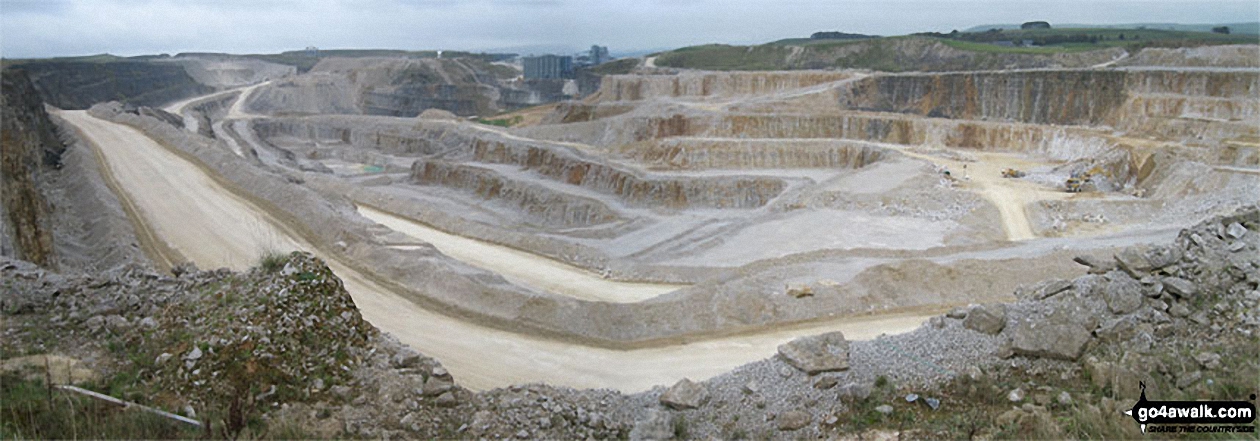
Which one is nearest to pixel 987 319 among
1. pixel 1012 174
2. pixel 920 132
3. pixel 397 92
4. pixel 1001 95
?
pixel 1012 174

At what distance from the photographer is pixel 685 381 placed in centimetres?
1184

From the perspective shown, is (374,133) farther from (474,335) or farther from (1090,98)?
(1090,98)

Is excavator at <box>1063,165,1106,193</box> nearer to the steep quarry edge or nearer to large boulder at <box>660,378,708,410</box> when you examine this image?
the steep quarry edge

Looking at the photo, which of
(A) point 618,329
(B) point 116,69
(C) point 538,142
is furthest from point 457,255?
(B) point 116,69

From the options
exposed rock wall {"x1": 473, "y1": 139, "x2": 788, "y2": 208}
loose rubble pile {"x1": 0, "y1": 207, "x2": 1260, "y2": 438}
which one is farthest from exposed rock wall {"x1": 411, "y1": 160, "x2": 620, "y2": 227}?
loose rubble pile {"x1": 0, "y1": 207, "x2": 1260, "y2": 438}

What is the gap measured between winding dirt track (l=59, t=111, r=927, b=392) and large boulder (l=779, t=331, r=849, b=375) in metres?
4.99

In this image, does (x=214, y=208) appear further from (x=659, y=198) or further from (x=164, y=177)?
(x=659, y=198)

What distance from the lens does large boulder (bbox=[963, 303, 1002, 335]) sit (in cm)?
1179

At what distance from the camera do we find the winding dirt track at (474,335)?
17.0m

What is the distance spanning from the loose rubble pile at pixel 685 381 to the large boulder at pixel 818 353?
1.1 inches

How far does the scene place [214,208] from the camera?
98.0 ft

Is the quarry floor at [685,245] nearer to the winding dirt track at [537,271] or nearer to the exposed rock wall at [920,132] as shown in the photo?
the winding dirt track at [537,271]

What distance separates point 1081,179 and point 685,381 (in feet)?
102

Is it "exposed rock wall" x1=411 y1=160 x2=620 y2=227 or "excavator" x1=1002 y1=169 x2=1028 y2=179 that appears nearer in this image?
"excavator" x1=1002 y1=169 x2=1028 y2=179
